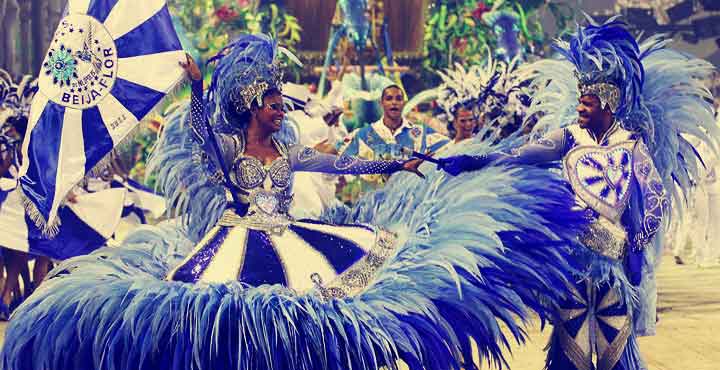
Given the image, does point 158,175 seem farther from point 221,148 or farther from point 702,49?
point 702,49

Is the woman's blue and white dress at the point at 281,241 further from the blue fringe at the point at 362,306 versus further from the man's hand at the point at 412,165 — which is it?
the blue fringe at the point at 362,306

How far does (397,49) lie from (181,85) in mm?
12575

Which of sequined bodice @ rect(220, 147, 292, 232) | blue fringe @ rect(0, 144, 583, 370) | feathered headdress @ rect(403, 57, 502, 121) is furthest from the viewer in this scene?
feathered headdress @ rect(403, 57, 502, 121)

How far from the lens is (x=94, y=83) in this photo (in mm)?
6121

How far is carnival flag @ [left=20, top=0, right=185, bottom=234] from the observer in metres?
6.12

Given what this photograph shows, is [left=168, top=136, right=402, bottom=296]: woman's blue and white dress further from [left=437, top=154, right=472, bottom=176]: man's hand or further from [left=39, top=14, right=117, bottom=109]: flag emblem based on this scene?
[left=39, top=14, right=117, bottom=109]: flag emblem

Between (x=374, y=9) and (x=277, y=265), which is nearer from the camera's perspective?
(x=277, y=265)

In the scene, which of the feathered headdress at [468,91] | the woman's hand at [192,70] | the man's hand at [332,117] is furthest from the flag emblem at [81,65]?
the man's hand at [332,117]

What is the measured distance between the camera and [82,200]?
35.6ft

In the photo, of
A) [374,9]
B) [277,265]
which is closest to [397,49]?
[374,9]

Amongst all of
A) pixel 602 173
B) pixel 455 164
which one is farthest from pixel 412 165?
pixel 602 173

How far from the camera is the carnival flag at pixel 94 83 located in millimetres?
6117

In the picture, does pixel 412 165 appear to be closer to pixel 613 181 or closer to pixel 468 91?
pixel 613 181

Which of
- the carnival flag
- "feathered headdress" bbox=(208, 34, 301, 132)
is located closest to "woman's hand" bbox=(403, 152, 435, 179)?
"feathered headdress" bbox=(208, 34, 301, 132)
